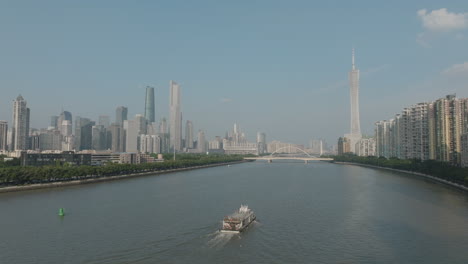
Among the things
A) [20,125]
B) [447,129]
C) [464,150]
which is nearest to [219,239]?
[464,150]

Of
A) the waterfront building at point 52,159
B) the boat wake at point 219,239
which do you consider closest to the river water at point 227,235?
the boat wake at point 219,239

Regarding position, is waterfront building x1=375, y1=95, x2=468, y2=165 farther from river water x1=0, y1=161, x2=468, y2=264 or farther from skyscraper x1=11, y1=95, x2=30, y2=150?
skyscraper x1=11, y1=95, x2=30, y2=150

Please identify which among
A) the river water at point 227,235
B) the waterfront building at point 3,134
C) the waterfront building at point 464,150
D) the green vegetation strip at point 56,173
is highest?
the waterfront building at point 3,134

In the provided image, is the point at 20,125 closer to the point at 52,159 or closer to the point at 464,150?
the point at 52,159

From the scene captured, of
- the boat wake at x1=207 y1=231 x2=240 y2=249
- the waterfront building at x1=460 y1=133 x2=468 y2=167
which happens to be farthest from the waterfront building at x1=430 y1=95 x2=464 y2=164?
the boat wake at x1=207 y1=231 x2=240 y2=249

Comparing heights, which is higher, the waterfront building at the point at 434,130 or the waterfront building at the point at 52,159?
the waterfront building at the point at 434,130

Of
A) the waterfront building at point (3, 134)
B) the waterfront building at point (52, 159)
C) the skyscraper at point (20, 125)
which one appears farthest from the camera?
the skyscraper at point (20, 125)

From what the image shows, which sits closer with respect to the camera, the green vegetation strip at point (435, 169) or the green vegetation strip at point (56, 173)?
the green vegetation strip at point (56, 173)

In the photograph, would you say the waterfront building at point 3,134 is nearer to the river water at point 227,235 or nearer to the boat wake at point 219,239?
the river water at point 227,235

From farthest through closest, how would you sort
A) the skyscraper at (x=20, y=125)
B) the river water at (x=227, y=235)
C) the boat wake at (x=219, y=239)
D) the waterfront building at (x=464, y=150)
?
the skyscraper at (x=20, y=125) → the waterfront building at (x=464, y=150) → the boat wake at (x=219, y=239) → the river water at (x=227, y=235)
